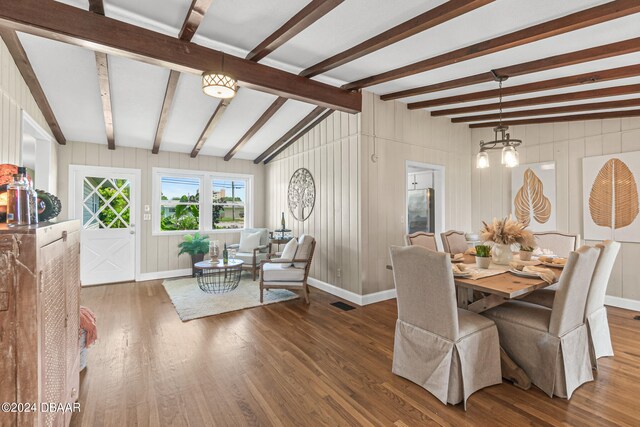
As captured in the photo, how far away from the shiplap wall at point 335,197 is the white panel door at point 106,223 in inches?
125

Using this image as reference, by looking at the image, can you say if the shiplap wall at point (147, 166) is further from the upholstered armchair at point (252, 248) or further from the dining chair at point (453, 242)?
the dining chair at point (453, 242)

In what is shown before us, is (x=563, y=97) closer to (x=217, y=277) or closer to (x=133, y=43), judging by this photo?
(x=133, y=43)

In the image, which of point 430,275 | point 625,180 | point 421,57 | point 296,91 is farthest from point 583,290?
point 296,91

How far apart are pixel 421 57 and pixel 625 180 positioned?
344 centimetres

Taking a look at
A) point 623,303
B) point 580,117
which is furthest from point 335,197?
point 623,303

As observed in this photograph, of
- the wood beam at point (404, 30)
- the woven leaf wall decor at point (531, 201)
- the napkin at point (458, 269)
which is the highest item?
the wood beam at point (404, 30)

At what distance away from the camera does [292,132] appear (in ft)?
17.9

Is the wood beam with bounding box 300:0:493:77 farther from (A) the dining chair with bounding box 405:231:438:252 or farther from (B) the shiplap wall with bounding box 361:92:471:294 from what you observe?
(A) the dining chair with bounding box 405:231:438:252

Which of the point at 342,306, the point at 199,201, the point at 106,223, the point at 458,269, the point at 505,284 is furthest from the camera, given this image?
the point at 199,201

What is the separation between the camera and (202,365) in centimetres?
260

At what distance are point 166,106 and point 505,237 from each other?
4.49 meters

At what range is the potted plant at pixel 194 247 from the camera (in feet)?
19.3

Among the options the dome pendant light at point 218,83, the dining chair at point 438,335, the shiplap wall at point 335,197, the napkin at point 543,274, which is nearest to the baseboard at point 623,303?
the napkin at point 543,274

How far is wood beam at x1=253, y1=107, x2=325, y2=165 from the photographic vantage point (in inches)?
188
